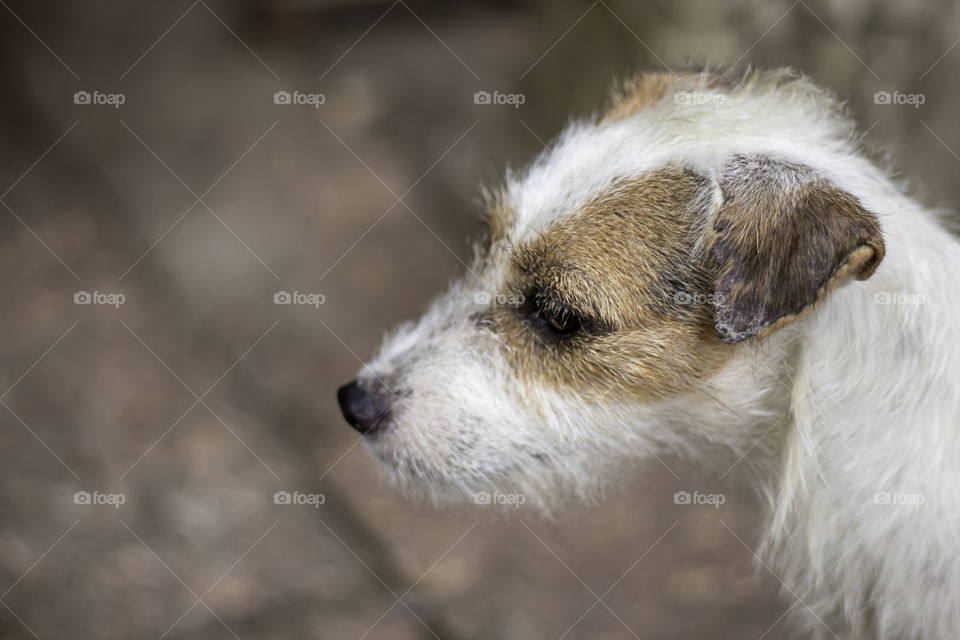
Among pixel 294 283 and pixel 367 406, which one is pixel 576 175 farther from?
pixel 294 283

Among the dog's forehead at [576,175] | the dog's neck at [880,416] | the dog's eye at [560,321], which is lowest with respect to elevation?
the dog's neck at [880,416]

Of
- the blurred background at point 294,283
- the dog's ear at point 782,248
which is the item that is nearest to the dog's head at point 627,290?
the dog's ear at point 782,248

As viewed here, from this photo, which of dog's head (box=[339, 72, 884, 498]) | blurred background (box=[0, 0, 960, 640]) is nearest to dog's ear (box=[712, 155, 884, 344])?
dog's head (box=[339, 72, 884, 498])

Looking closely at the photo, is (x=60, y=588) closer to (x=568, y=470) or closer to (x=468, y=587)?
(x=468, y=587)

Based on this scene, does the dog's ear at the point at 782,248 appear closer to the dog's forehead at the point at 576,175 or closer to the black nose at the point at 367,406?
the dog's forehead at the point at 576,175

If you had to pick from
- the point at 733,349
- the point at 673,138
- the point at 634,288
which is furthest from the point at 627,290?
the point at 673,138

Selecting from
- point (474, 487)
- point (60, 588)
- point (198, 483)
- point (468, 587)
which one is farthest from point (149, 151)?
point (474, 487)
